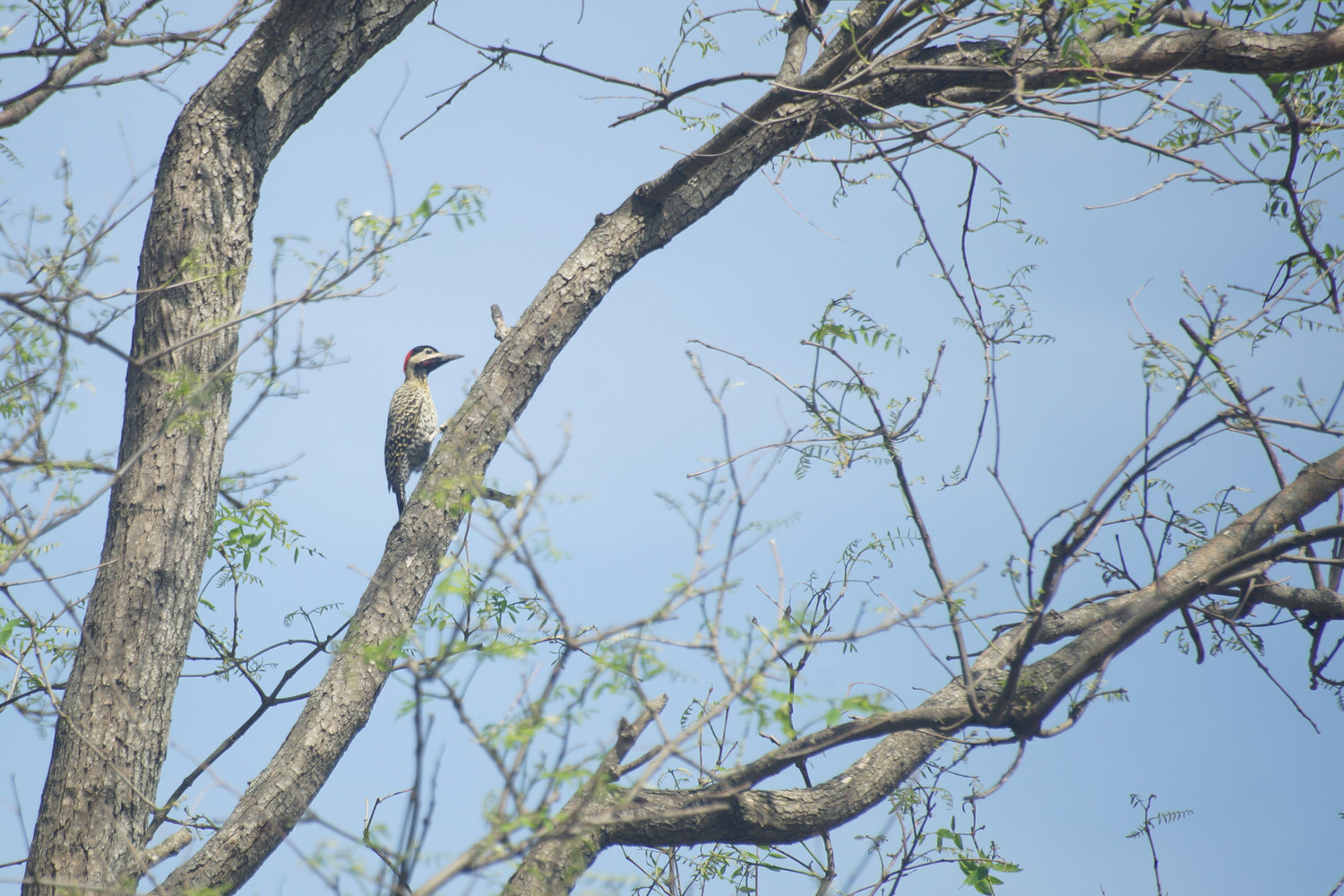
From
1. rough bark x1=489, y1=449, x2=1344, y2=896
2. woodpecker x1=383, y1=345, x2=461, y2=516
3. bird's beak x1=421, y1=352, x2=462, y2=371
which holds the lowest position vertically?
rough bark x1=489, y1=449, x2=1344, y2=896

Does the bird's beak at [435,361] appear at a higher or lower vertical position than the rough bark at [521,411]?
higher

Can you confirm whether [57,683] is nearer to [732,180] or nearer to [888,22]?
[732,180]

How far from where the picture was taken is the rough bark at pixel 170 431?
8.82 feet

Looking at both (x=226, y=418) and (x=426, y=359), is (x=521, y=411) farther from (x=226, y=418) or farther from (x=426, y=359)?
(x=426, y=359)

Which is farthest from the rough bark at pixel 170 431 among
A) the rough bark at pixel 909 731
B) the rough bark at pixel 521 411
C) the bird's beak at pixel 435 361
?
the bird's beak at pixel 435 361

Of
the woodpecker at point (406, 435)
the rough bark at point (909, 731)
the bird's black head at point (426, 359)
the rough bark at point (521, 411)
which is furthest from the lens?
the bird's black head at point (426, 359)

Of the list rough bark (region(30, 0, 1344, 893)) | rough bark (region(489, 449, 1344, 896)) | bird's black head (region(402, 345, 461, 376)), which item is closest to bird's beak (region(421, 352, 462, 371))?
bird's black head (region(402, 345, 461, 376))

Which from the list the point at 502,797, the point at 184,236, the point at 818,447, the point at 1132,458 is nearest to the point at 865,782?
the point at 818,447

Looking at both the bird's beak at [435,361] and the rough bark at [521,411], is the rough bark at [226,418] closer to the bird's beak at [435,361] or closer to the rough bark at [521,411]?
the rough bark at [521,411]

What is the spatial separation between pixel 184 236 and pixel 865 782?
2.83 m

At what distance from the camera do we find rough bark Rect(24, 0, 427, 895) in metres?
2.69

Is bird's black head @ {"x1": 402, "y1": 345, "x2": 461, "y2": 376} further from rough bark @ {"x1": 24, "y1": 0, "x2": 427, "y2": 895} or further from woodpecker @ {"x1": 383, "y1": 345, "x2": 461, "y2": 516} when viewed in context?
rough bark @ {"x1": 24, "y1": 0, "x2": 427, "y2": 895}

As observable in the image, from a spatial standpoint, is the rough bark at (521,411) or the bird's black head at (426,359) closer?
the rough bark at (521,411)

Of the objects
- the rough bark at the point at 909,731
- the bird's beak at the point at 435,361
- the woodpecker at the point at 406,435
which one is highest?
the bird's beak at the point at 435,361
